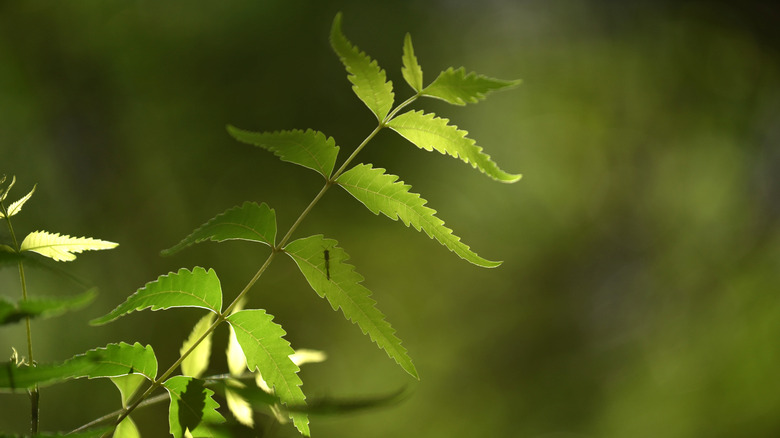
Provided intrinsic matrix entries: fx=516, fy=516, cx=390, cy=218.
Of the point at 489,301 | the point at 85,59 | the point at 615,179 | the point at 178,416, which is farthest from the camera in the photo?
the point at 615,179

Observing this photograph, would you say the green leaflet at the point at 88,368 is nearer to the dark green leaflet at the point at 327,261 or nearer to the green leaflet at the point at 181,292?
the green leaflet at the point at 181,292

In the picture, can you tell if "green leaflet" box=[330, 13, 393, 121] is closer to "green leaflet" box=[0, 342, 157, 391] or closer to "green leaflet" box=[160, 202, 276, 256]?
"green leaflet" box=[160, 202, 276, 256]

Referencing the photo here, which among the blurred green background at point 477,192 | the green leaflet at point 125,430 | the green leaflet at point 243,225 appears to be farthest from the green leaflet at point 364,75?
the blurred green background at point 477,192

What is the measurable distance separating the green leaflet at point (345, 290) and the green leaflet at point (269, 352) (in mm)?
56

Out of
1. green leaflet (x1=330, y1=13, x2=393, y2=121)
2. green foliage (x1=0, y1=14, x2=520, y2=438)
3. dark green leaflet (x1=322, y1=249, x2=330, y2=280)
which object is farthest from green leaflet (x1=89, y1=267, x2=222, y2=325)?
green leaflet (x1=330, y1=13, x2=393, y2=121)

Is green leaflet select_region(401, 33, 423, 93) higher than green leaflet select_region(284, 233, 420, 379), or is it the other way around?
green leaflet select_region(401, 33, 423, 93)

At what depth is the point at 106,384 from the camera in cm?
286

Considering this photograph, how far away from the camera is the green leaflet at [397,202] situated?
19.8 inches

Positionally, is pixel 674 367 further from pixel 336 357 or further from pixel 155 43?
pixel 155 43

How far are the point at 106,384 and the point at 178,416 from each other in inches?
113

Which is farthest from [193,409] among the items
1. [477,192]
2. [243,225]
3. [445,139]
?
[477,192]

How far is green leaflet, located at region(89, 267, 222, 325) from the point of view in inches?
18.1

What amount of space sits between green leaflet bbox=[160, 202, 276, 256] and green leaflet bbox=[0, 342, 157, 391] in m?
0.12

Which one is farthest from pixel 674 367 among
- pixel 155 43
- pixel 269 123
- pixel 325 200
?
pixel 155 43
